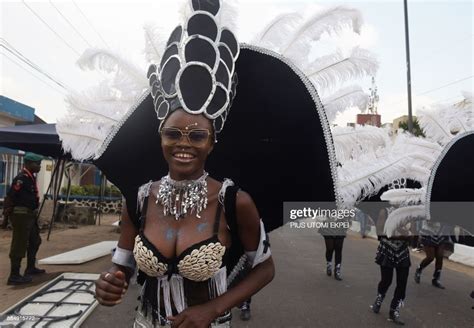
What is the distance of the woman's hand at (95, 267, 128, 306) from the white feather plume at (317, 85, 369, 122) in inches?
48.7

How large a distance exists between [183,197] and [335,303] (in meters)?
4.44

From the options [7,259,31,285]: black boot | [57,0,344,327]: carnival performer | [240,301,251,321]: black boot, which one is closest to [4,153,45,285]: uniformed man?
[7,259,31,285]: black boot

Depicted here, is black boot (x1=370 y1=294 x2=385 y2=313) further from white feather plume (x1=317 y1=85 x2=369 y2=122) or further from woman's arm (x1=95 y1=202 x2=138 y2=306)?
woman's arm (x1=95 y1=202 x2=138 y2=306)

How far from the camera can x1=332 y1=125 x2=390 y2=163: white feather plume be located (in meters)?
2.02

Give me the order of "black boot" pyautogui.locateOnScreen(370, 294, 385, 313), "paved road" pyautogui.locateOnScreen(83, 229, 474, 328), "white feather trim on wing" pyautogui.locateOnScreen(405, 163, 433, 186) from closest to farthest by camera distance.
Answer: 1. "white feather trim on wing" pyautogui.locateOnScreen(405, 163, 433, 186)
2. "paved road" pyautogui.locateOnScreen(83, 229, 474, 328)
3. "black boot" pyautogui.locateOnScreen(370, 294, 385, 313)

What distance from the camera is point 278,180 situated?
2.27 meters

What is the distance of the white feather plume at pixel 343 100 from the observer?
6.50 ft

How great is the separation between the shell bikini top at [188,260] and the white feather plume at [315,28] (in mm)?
971

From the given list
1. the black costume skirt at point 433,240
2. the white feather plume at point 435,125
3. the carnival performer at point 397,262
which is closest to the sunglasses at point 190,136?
the white feather plume at point 435,125

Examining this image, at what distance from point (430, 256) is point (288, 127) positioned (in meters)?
5.97

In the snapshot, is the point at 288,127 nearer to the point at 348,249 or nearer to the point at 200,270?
the point at 200,270

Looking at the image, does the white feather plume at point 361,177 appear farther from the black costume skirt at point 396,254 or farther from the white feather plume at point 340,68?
the black costume skirt at point 396,254

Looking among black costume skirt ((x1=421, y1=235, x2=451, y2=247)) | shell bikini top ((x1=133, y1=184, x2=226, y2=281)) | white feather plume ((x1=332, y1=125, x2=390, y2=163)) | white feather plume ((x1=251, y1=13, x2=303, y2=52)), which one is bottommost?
black costume skirt ((x1=421, y1=235, x2=451, y2=247))

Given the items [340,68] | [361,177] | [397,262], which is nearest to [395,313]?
[397,262]
